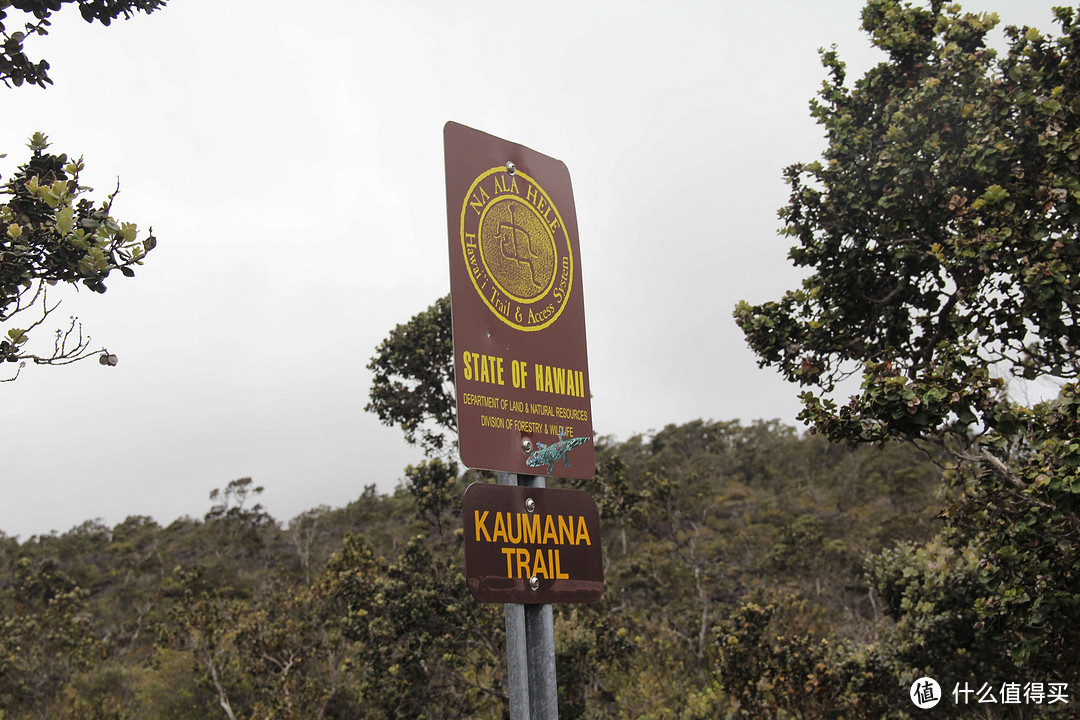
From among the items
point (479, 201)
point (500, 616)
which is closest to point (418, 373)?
point (500, 616)

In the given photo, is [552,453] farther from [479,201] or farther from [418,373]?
[418,373]

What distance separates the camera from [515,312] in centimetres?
282

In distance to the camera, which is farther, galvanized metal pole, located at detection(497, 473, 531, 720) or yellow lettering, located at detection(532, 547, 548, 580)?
yellow lettering, located at detection(532, 547, 548, 580)

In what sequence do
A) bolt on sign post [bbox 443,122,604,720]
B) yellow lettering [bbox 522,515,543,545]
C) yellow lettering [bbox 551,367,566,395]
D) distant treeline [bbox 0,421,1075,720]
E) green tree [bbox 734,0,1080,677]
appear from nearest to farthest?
1. bolt on sign post [bbox 443,122,604,720]
2. yellow lettering [bbox 522,515,543,545]
3. yellow lettering [bbox 551,367,566,395]
4. green tree [bbox 734,0,1080,677]
5. distant treeline [bbox 0,421,1075,720]

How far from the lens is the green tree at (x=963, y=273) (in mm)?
4910

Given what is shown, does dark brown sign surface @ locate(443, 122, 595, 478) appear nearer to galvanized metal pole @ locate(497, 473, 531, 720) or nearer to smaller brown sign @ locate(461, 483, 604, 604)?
smaller brown sign @ locate(461, 483, 604, 604)

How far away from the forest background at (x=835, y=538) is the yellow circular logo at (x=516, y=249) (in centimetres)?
187

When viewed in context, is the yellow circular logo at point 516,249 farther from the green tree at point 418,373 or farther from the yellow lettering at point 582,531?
the green tree at point 418,373

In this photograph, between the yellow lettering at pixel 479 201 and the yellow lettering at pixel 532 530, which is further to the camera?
the yellow lettering at pixel 479 201

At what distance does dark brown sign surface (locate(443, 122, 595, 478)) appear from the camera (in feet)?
8.60

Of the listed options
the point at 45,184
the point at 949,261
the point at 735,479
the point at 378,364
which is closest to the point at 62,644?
the point at 378,364
